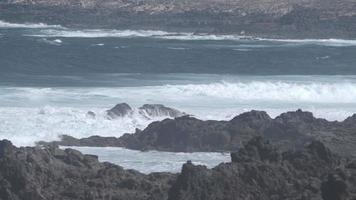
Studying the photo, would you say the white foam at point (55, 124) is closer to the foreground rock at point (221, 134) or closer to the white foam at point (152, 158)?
the foreground rock at point (221, 134)

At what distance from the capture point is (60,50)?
162 feet

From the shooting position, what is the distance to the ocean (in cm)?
2778

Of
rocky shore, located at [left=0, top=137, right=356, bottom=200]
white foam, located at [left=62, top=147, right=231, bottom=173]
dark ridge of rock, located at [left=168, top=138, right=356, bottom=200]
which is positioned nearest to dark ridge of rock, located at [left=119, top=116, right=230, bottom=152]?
white foam, located at [left=62, top=147, right=231, bottom=173]

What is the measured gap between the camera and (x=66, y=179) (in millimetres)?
18141

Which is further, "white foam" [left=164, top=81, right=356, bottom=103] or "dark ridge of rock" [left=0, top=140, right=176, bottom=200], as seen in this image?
"white foam" [left=164, top=81, right=356, bottom=103]

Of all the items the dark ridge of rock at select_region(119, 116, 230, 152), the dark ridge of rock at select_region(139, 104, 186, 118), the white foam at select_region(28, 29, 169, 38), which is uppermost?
the white foam at select_region(28, 29, 169, 38)

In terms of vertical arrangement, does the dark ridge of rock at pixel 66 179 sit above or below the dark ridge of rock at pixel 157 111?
below

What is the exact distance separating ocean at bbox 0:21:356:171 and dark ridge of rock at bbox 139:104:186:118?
184 millimetres

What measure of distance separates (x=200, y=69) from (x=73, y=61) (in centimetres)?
451

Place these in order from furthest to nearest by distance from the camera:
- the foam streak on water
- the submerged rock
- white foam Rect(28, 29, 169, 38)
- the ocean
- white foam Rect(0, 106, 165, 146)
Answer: white foam Rect(28, 29, 169, 38)
the ocean
the submerged rock
the foam streak on water
white foam Rect(0, 106, 165, 146)

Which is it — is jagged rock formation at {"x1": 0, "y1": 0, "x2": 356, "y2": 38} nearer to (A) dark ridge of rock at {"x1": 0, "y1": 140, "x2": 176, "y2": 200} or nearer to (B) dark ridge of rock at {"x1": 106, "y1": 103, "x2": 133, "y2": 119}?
(B) dark ridge of rock at {"x1": 106, "y1": 103, "x2": 133, "y2": 119}

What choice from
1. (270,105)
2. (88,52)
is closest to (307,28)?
(88,52)

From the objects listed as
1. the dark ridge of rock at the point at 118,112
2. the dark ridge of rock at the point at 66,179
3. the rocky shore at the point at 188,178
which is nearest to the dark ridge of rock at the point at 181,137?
the dark ridge of rock at the point at 118,112

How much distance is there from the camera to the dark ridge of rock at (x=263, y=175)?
16703 mm
